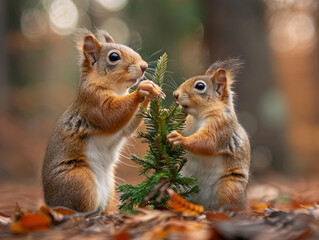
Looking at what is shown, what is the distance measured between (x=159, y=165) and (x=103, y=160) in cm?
67

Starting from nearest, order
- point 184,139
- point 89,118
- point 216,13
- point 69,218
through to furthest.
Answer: point 69,218
point 184,139
point 89,118
point 216,13

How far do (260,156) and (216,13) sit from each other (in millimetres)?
2773

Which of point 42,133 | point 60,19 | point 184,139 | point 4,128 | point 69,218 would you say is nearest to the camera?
point 69,218

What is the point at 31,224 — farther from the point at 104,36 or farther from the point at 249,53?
the point at 249,53

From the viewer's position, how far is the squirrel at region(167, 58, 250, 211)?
310 centimetres

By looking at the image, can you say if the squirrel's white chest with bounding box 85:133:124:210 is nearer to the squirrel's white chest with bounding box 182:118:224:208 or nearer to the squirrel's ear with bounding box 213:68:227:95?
the squirrel's white chest with bounding box 182:118:224:208

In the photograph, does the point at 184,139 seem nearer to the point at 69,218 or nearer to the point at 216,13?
the point at 69,218

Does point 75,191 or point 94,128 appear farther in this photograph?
point 94,128

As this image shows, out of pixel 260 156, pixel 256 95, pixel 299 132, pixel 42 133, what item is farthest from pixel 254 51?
pixel 299 132

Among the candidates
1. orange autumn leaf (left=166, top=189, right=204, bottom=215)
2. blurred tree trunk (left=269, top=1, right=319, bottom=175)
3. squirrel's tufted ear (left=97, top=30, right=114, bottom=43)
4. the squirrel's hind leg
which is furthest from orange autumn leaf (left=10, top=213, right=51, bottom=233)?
blurred tree trunk (left=269, top=1, right=319, bottom=175)

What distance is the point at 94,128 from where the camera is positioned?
10.7ft

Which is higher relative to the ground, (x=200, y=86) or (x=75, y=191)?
(x=200, y=86)

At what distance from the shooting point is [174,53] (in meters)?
14.8

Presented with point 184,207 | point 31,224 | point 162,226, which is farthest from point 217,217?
point 31,224
